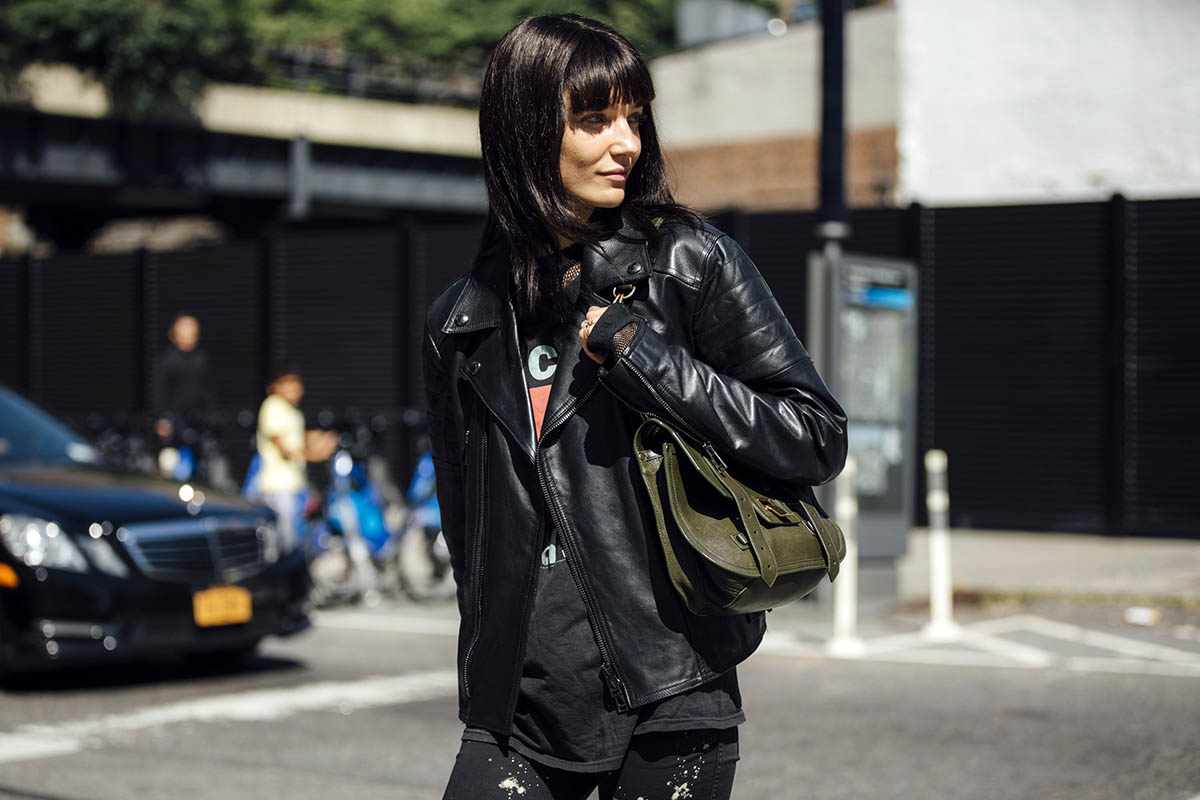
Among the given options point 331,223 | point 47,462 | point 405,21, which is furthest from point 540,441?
point 405,21

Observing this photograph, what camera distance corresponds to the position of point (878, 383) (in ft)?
40.0

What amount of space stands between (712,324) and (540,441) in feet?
1.09

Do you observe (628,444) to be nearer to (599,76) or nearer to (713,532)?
(713,532)

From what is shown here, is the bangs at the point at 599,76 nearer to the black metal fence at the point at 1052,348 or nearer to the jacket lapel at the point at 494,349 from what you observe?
the jacket lapel at the point at 494,349

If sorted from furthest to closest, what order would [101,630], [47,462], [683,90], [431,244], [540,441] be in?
[683,90]
[431,244]
[47,462]
[101,630]
[540,441]

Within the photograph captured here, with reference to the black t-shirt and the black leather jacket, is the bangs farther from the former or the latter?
the black t-shirt

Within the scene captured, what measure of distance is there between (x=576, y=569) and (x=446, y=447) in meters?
0.46

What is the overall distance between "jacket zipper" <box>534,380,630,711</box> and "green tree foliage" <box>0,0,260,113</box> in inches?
1284

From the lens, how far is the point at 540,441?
2533 millimetres

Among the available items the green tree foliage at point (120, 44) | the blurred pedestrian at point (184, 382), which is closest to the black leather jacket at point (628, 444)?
the blurred pedestrian at point (184, 382)

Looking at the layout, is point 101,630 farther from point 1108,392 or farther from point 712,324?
point 1108,392

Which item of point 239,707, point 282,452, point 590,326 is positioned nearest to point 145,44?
point 282,452

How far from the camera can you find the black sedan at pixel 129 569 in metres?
7.90

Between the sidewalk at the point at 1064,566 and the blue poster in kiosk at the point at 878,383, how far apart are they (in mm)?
657
